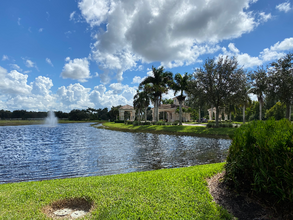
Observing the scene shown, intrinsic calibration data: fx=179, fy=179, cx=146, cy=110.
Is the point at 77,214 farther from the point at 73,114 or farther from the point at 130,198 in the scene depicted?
the point at 73,114

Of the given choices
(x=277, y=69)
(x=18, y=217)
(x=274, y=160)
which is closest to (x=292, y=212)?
(x=274, y=160)

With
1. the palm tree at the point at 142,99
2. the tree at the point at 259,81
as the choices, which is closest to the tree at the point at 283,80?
the tree at the point at 259,81

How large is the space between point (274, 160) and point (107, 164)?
851cm

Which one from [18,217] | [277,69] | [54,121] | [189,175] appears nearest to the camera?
[18,217]

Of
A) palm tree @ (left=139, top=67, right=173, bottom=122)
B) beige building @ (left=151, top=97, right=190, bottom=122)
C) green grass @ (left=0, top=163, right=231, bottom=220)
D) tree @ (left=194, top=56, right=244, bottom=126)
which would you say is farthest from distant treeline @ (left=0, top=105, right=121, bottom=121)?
green grass @ (left=0, top=163, right=231, bottom=220)

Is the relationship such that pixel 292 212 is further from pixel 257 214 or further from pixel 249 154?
pixel 249 154

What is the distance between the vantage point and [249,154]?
4266 millimetres

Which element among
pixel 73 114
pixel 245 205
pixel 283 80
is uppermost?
pixel 283 80

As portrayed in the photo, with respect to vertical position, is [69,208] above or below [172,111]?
below

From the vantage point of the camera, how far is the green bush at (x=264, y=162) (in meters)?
3.49

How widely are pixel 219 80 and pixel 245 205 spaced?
2818 centimetres

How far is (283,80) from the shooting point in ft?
89.7

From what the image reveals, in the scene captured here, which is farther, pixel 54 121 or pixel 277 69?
pixel 54 121

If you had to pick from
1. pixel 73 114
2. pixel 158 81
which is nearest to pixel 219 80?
pixel 158 81
